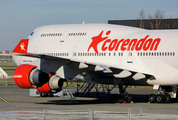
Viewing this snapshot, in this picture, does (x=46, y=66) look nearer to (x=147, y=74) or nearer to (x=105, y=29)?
(x=105, y=29)

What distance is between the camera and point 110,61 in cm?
2630

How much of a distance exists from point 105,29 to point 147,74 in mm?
5583

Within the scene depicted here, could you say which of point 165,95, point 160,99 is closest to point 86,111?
point 160,99

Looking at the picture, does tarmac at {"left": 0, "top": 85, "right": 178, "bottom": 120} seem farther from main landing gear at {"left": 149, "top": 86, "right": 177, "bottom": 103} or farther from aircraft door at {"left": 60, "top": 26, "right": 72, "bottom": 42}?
aircraft door at {"left": 60, "top": 26, "right": 72, "bottom": 42}

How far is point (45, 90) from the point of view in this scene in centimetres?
2605

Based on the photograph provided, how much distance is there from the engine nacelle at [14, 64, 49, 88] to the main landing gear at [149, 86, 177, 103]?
30.1 ft

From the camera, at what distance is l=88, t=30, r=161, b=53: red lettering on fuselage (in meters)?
25.1

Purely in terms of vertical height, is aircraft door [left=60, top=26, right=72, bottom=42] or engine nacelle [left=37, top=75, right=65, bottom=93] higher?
aircraft door [left=60, top=26, right=72, bottom=42]

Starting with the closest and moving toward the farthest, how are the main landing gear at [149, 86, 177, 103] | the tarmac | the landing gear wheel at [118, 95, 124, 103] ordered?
the tarmac < the main landing gear at [149, 86, 177, 103] < the landing gear wheel at [118, 95, 124, 103]

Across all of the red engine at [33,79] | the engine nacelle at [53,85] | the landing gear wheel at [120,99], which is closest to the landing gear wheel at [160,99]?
the landing gear wheel at [120,99]

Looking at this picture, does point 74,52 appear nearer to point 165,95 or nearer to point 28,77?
point 28,77

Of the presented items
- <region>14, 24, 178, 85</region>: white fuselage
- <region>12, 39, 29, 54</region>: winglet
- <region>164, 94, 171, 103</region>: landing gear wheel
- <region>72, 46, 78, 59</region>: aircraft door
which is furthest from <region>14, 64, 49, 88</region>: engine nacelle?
<region>164, 94, 171, 103</region>: landing gear wheel

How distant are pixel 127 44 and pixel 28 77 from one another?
831 cm

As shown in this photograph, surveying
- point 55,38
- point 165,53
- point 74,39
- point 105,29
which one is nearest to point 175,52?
point 165,53
